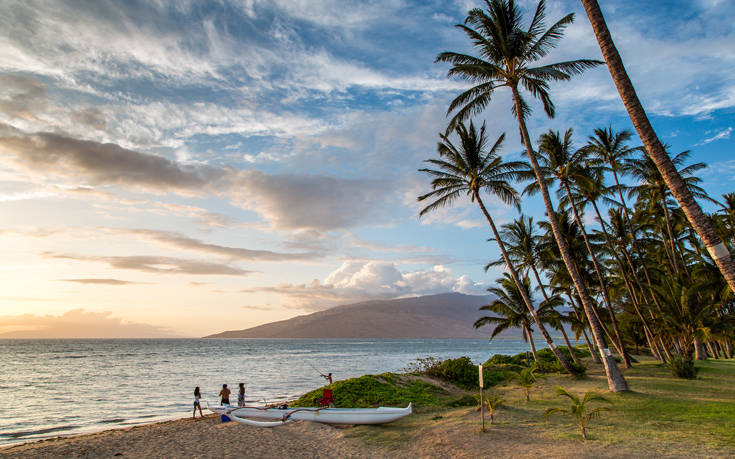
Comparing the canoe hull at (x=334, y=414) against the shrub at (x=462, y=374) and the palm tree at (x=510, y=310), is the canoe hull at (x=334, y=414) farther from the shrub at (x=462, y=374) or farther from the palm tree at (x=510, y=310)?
the palm tree at (x=510, y=310)

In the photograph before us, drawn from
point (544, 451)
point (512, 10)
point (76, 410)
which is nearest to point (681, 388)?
point (544, 451)

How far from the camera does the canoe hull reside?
12562mm

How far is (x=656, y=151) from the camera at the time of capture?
6.81 metres

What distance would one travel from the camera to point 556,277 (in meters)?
26.4

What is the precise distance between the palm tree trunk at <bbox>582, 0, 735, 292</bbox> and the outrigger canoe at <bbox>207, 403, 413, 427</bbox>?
9442mm

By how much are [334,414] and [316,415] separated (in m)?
0.76

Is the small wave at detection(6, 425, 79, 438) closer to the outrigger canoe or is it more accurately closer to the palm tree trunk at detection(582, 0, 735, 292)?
the outrigger canoe

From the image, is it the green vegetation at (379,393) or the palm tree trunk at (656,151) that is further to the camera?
the green vegetation at (379,393)

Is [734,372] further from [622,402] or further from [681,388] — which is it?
[622,402]

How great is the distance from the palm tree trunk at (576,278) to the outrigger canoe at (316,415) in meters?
7.32

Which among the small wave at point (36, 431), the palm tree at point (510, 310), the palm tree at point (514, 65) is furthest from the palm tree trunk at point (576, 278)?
the small wave at point (36, 431)

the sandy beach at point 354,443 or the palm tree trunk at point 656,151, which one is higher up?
the palm tree trunk at point 656,151

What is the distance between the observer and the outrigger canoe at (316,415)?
12.6m

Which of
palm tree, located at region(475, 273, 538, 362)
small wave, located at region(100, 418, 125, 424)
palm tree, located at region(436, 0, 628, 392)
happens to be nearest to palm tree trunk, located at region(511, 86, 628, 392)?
palm tree, located at region(436, 0, 628, 392)
